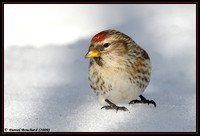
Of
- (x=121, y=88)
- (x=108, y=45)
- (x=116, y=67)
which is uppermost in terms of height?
(x=108, y=45)

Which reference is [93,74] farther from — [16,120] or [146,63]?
[16,120]

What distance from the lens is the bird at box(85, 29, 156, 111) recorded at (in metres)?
3.83

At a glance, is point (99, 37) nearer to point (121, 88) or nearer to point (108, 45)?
point (108, 45)

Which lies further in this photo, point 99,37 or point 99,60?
point 99,60

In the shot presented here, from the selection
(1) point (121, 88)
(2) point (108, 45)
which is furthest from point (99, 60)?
(1) point (121, 88)

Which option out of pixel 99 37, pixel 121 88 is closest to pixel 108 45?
pixel 99 37

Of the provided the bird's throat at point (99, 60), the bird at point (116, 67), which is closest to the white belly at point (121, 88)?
the bird at point (116, 67)

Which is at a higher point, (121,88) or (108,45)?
(108,45)

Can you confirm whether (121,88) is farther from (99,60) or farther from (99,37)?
(99,37)

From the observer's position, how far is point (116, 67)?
3.88 metres

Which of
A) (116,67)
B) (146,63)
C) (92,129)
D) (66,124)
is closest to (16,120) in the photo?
(66,124)

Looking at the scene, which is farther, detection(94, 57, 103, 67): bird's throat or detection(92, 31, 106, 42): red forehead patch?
detection(94, 57, 103, 67): bird's throat

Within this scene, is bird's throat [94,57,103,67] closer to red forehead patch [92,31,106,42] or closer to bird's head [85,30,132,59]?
bird's head [85,30,132,59]

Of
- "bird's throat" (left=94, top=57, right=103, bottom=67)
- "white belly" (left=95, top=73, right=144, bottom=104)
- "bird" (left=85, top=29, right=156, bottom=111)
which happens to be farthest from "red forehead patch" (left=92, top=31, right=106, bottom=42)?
"white belly" (left=95, top=73, right=144, bottom=104)
